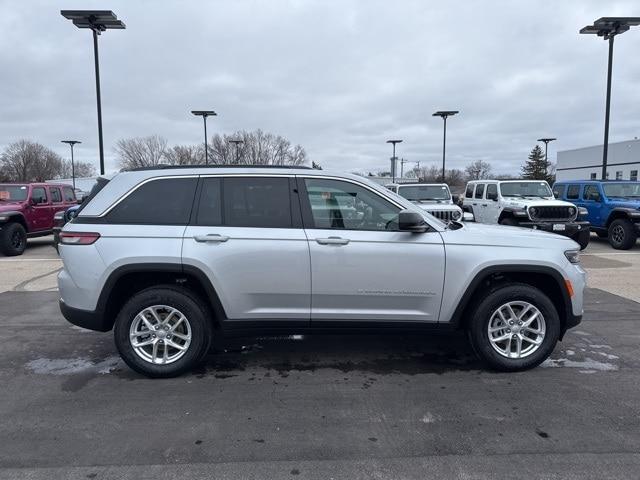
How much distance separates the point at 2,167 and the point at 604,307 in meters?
94.1

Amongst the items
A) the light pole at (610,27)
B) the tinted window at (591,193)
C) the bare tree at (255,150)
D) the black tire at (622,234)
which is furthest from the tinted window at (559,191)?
the bare tree at (255,150)

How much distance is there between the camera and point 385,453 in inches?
120

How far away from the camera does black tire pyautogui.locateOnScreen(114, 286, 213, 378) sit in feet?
13.4

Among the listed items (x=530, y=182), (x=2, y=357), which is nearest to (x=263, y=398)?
(x=2, y=357)

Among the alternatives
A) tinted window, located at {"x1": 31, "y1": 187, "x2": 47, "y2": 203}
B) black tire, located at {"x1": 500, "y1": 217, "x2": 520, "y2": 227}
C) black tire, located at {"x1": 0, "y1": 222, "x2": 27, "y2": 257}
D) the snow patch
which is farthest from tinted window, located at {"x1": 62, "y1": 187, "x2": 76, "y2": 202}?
the snow patch

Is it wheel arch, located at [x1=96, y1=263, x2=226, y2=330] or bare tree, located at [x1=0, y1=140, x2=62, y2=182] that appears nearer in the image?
wheel arch, located at [x1=96, y1=263, x2=226, y2=330]

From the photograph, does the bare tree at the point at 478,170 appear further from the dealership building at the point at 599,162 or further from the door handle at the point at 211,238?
the door handle at the point at 211,238

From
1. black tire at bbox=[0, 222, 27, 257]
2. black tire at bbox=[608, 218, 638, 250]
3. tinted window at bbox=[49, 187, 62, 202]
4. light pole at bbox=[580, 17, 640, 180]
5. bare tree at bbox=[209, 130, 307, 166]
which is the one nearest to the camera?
black tire at bbox=[0, 222, 27, 257]

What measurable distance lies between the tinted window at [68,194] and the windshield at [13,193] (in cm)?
147

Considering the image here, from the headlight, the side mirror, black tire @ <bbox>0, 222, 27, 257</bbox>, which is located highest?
the side mirror

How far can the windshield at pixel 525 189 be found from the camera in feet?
44.2

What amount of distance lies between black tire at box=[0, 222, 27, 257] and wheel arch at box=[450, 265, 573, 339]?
12.1 metres

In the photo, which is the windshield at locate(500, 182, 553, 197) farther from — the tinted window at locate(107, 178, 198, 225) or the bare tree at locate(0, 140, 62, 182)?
the bare tree at locate(0, 140, 62, 182)

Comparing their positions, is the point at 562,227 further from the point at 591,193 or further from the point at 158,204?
the point at 158,204
